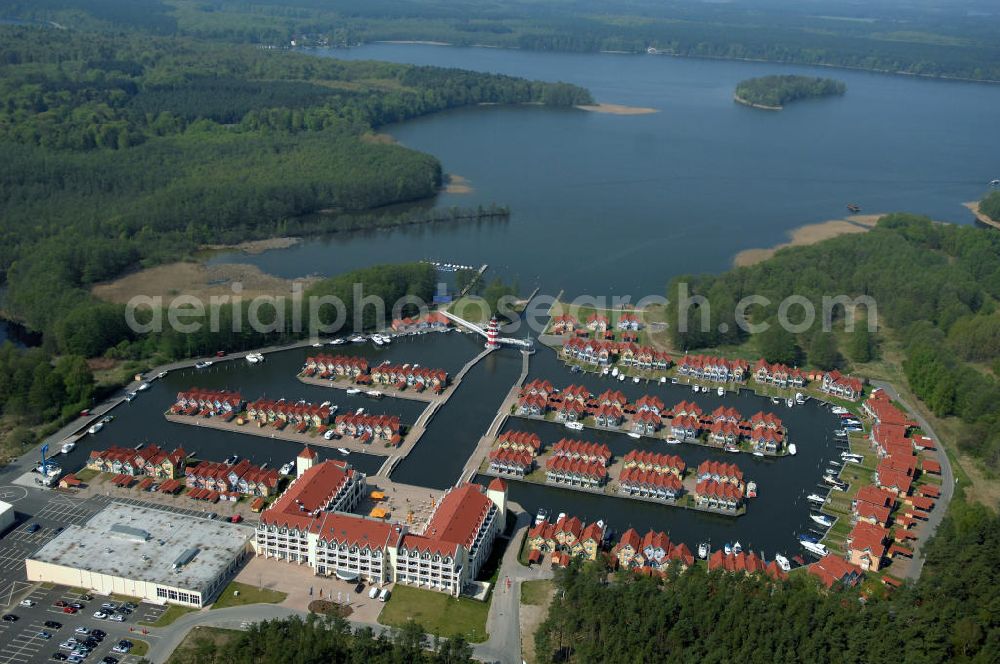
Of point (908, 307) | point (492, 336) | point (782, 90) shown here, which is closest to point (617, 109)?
point (782, 90)

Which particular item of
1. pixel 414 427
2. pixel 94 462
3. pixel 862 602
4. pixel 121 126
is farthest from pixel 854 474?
pixel 121 126

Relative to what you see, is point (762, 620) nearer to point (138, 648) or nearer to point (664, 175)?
point (138, 648)

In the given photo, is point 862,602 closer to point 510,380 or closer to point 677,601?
point 677,601

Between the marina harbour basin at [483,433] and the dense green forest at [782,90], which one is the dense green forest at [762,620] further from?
the dense green forest at [782,90]

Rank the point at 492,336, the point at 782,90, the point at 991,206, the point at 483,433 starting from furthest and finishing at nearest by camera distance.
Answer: the point at 782,90 → the point at 991,206 → the point at 492,336 → the point at 483,433

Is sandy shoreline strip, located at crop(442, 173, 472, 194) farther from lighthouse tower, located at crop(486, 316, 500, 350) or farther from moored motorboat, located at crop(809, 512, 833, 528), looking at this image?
moored motorboat, located at crop(809, 512, 833, 528)
